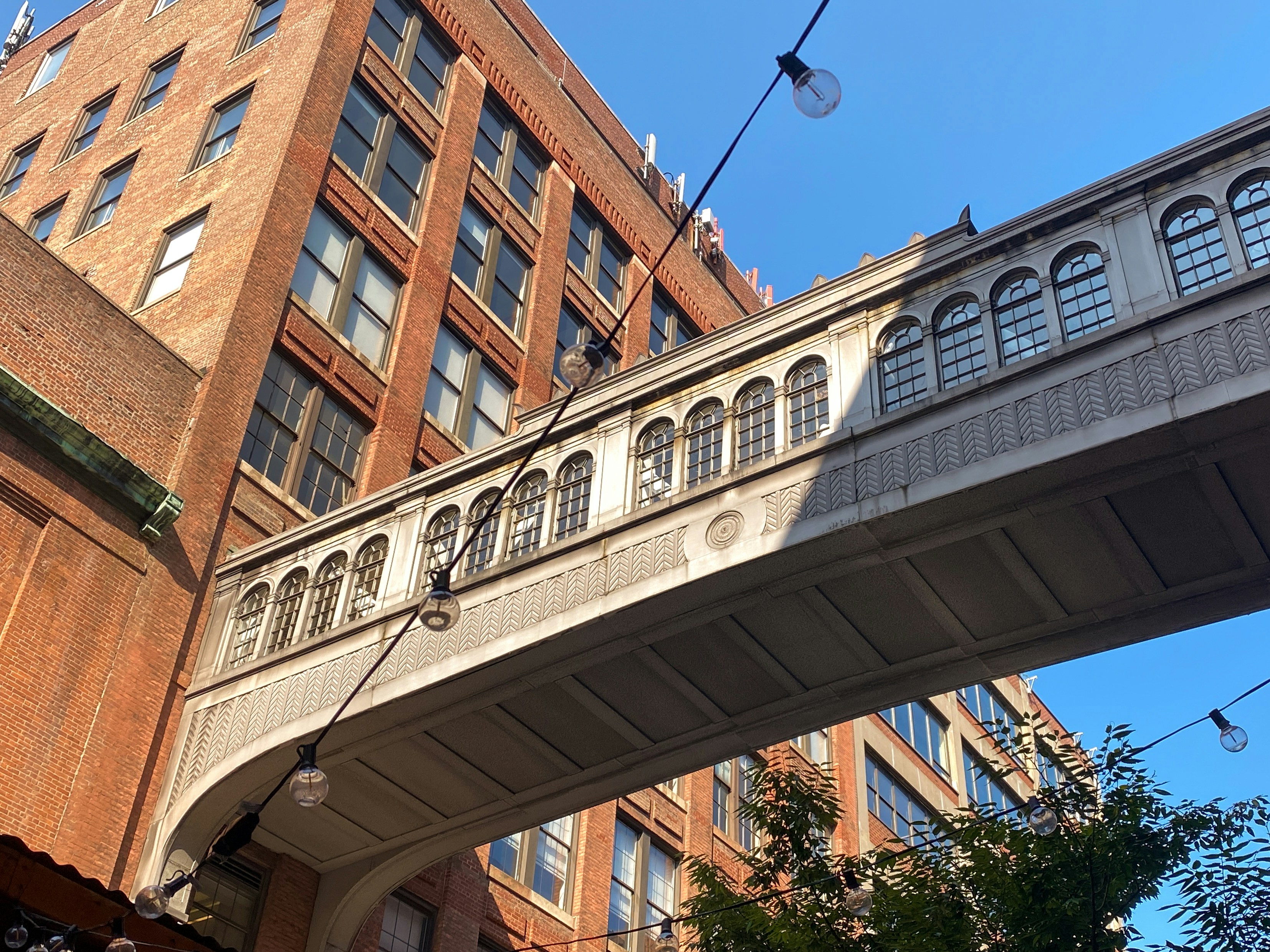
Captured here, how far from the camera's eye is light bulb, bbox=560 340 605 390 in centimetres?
959

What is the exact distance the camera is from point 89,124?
106 ft

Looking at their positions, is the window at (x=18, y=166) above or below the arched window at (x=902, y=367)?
above

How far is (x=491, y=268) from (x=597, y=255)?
5851mm

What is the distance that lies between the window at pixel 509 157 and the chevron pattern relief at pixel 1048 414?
2001 cm

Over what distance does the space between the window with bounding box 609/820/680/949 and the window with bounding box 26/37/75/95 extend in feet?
83.3

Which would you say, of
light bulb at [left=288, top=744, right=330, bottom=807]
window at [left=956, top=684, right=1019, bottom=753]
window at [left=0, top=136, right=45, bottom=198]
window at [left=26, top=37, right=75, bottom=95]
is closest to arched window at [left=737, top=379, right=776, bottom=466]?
light bulb at [left=288, top=744, right=330, bottom=807]

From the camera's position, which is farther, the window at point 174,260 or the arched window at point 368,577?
the window at point 174,260

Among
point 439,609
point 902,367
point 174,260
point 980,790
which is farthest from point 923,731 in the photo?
point 439,609

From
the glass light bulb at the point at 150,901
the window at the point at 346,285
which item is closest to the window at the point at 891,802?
the window at the point at 346,285

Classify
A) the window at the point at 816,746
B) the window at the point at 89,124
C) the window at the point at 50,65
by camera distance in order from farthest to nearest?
the window at the point at 50,65, the window at the point at 816,746, the window at the point at 89,124

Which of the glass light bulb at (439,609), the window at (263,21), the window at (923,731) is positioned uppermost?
the window at (263,21)

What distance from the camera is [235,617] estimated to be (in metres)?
18.5

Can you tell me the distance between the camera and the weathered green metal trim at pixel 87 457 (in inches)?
669

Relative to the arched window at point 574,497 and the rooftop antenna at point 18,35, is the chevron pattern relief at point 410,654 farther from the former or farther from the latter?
the rooftop antenna at point 18,35
